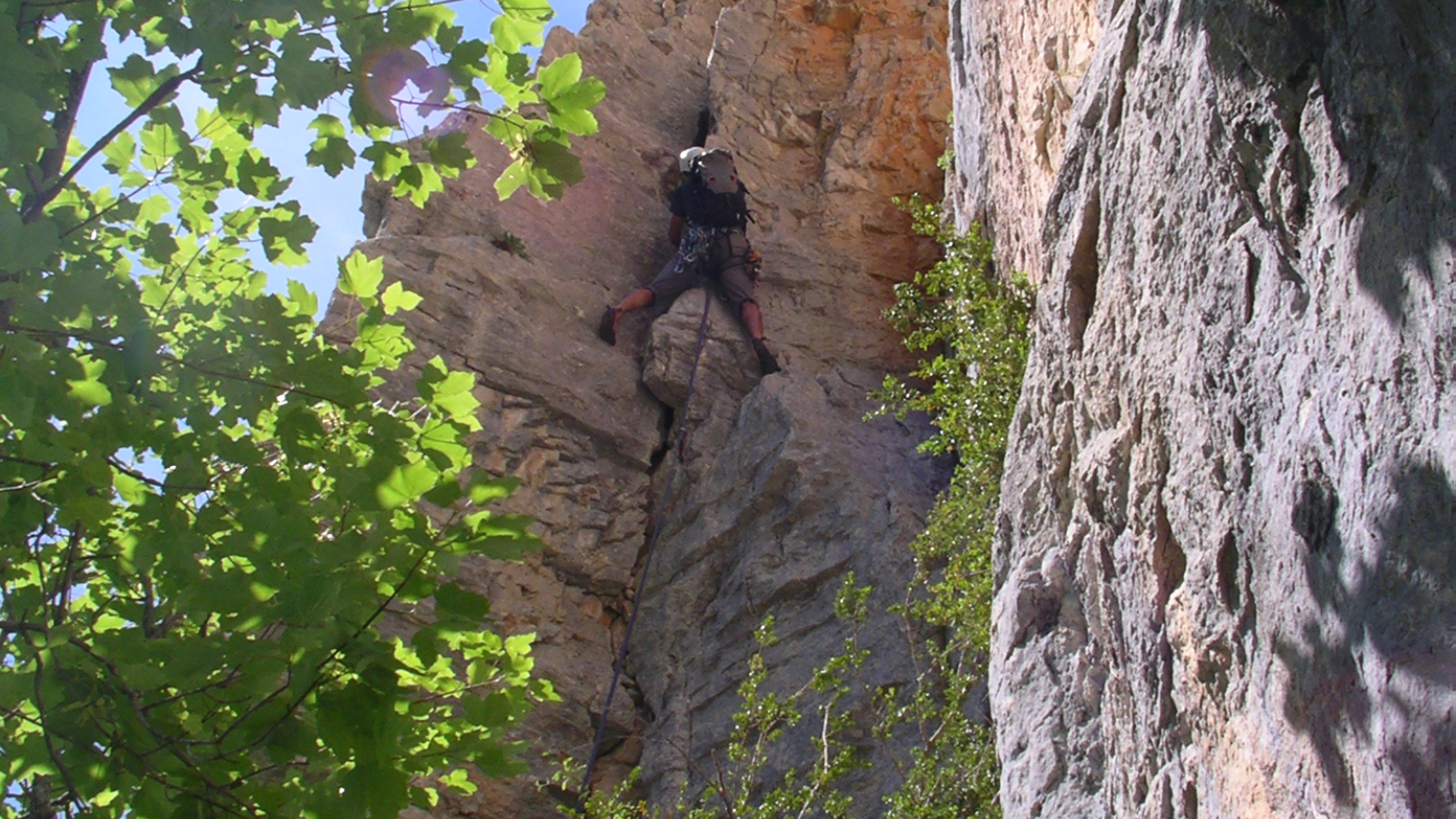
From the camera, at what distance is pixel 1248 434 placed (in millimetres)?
2818

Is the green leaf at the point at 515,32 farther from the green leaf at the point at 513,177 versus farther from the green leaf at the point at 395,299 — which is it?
the green leaf at the point at 395,299

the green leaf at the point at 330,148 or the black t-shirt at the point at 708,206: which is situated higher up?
the black t-shirt at the point at 708,206

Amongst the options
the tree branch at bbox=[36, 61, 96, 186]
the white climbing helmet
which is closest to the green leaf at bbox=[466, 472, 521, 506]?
the tree branch at bbox=[36, 61, 96, 186]

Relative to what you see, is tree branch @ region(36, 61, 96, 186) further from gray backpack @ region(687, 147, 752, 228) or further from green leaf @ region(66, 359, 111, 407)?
gray backpack @ region(687, 147, 752, 228)

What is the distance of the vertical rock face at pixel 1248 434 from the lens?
7.39 ft

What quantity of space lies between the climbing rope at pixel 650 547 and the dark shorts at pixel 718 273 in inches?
5.4

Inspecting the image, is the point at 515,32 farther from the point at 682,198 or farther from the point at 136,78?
the point at 682,198

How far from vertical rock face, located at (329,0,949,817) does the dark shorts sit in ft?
0.75

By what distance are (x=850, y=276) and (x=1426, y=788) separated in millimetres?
7911

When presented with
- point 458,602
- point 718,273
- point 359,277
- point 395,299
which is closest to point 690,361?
point 718,273

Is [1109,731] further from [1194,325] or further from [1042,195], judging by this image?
[1042,195]

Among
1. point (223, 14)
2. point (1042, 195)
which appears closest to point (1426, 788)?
point (223, 14)

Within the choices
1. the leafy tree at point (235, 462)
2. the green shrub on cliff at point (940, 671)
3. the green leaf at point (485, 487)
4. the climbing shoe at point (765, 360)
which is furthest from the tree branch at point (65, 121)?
the climbing shoe at point (765, 360)

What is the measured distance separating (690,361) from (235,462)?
18.1 ft
